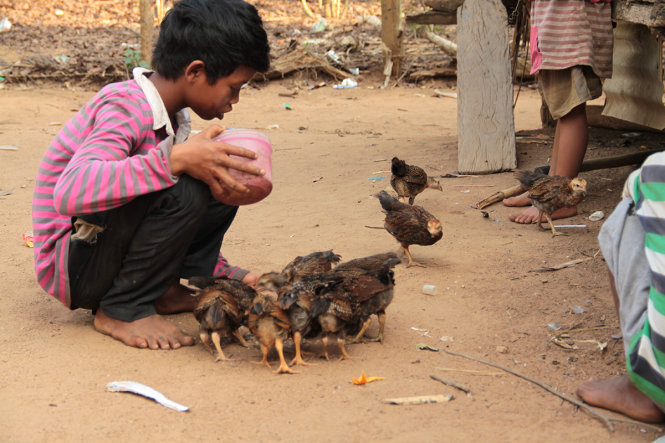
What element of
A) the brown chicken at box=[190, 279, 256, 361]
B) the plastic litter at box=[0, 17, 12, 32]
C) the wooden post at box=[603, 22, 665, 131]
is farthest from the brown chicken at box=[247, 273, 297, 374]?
the plastic litter at box=[0, 17, 12, 32]

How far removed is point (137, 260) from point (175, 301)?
676mm

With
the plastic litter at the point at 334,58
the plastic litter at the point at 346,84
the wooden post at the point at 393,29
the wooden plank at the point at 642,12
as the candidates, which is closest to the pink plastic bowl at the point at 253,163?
the wooden plank at the point at 642,12

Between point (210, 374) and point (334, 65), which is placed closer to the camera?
point (210, 374)

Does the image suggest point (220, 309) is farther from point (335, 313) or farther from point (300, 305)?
point (335, 313)

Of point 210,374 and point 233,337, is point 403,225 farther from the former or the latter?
point 210,374

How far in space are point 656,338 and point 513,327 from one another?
4.78 ft

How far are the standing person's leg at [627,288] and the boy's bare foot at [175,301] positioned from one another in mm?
2457

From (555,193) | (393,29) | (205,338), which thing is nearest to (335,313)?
(205,338)

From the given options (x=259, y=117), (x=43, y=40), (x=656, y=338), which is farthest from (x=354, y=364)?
(x=43, y=40)

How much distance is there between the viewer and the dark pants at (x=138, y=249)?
11.5 feet

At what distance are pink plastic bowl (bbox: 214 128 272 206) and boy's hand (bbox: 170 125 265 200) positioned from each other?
0.16ft

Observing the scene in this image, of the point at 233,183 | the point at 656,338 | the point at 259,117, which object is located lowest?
the point at 259,117

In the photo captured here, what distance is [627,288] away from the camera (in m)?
2.64

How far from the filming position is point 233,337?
3969 mm
